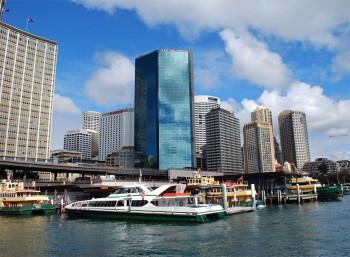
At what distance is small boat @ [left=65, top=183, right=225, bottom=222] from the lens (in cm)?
5426

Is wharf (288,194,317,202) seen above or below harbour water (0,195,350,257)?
above

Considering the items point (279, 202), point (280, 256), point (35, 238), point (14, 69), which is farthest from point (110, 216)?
point (14, 69)

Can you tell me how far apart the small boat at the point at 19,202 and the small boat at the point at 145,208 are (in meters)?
12.3

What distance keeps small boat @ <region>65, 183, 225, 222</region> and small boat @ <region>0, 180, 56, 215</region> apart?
12.3 m

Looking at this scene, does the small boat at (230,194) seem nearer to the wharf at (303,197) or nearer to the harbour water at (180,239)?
the wharf at (303,197)

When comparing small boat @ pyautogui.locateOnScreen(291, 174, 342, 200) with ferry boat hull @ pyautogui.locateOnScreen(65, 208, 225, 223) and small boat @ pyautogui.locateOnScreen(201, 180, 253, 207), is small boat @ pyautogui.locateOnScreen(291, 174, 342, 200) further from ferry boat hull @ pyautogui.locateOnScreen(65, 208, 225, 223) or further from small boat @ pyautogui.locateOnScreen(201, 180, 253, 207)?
ferry boat hull @ pyautogui.locateOnScreen(65, 208, 225, 223)

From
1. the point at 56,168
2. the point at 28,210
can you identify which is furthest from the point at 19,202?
the point at 56,168

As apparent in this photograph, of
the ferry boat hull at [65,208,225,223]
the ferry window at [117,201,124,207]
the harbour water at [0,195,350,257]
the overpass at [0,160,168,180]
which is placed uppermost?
the overpass at [0,160,168,180]

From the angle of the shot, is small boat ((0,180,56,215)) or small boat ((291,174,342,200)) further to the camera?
small boat ((291,174,342,200))

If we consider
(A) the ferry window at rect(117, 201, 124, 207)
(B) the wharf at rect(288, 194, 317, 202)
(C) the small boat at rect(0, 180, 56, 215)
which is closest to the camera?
(A) the ferry window at rect(117, 201, 124, 207)

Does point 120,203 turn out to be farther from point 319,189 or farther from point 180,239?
point 319,189

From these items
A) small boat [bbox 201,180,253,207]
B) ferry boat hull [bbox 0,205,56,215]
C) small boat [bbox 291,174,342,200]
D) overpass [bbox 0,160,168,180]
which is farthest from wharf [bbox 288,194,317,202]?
overpass [bbox 0,160,168,180]

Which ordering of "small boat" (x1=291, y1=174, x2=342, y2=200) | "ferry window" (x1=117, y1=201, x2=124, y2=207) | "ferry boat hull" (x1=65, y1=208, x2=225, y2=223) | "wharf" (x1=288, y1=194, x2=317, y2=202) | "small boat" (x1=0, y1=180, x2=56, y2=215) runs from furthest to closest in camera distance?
"small boat" (x1=291, y1=174, x2=342, y2=200) < "wharf" (x1=288, y1=194, x2=317, y2=202) < "small boat" (x1=0, y1=180, x2=56, y2=215) < "ferry window" (x1=117, y1=201, x2=124, y2=207) < "ferry boat hull" (x1=65, y1=208, x2=225, y2=223)

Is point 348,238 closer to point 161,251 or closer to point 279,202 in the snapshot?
point 161,251
